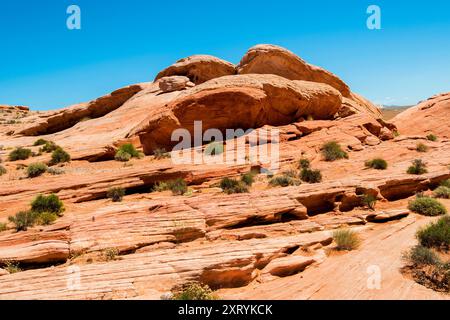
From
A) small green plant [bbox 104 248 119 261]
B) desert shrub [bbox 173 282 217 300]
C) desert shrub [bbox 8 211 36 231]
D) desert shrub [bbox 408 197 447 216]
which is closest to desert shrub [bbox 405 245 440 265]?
desert shrub [bbox 408 197 447 216]

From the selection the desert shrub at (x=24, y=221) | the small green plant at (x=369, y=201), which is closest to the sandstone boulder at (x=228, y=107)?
the small green plant at (x=369, y=201)

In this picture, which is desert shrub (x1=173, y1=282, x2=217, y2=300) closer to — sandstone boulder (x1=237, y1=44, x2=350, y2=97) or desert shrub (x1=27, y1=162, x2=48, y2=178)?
desert shrub (x1=27, y1=162, x2=48, y2=178)

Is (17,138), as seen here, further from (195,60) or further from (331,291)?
(331,291)

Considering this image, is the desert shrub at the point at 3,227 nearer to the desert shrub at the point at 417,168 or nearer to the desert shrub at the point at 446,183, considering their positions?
the desert shrub at the point at 417,168

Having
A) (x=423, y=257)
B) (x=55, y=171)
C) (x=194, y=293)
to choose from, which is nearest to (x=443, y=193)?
(x=423, y=257)

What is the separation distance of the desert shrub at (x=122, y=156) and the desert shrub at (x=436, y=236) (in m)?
15.4

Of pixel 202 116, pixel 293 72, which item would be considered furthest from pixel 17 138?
pixel 293 72

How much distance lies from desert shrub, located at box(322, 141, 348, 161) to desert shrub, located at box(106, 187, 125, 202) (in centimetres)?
1077

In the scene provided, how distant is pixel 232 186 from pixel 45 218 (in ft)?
22.2

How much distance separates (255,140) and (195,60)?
51.2 ft

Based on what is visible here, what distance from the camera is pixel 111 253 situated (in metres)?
8.17

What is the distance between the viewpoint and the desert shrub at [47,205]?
36.5 ft

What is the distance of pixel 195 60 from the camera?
105 feet

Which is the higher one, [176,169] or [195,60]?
[195,60]
